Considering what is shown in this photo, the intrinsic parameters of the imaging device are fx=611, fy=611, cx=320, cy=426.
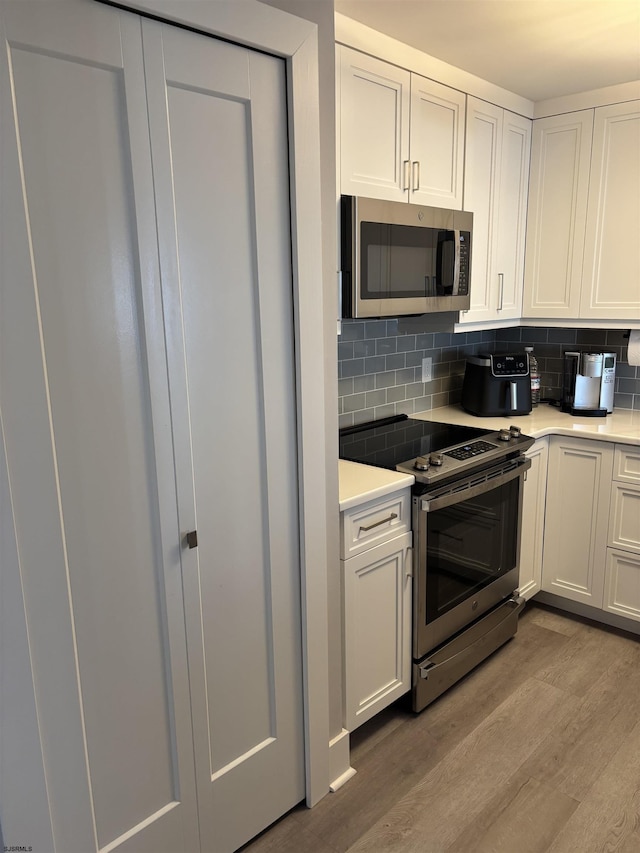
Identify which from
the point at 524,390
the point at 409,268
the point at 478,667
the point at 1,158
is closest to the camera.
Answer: the point at 1,158

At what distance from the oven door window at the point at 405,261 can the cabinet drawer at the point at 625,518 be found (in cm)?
118

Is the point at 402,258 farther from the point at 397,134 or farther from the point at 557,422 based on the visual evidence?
the point at 557,422

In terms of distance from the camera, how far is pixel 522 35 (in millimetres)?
2123

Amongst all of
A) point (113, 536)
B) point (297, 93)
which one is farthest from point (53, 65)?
point (113, 536)

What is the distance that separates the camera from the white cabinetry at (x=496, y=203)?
8.55 feet

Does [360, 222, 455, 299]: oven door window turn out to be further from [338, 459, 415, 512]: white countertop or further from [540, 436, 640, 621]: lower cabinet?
[540, 436, 640, 621]: lower cabinet

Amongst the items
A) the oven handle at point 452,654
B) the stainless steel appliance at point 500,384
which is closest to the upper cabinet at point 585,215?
the stainless steel appliance at point 500,384

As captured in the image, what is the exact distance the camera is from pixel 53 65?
1137 mm

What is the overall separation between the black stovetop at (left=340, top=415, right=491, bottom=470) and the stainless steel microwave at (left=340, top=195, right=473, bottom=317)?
0.53 metres

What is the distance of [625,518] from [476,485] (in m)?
0.87

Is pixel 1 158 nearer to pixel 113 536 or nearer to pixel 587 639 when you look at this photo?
pixel 113 536

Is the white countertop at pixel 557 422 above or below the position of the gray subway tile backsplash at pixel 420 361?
below

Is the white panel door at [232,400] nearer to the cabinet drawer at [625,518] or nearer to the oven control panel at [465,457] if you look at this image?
the oven control panel at [465,457]

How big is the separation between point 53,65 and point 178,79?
0.26m
